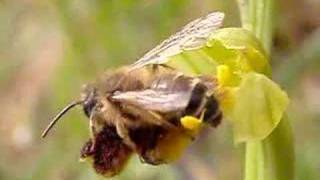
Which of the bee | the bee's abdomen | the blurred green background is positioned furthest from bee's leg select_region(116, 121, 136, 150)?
the blurred green background

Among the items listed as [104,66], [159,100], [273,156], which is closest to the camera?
[159,100]

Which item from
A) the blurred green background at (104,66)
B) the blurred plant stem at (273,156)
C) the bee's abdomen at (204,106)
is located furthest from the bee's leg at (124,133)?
the blurred green background at (104,66)

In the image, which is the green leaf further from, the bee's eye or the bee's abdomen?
the bee's eye

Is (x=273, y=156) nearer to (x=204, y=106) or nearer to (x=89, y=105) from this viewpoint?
(x=204, y=106)

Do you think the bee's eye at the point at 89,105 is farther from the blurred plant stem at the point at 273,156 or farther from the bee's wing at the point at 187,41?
the blurred plant stem at the point at 273,156

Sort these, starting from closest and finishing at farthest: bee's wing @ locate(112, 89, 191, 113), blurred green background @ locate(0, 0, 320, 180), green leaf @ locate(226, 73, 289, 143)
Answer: bee's wing @ locate(112, 89, 191, 113), green leaf @ locate(226, 73, 289, 143), blurred green background @ locate(0, 0, 320, 180)

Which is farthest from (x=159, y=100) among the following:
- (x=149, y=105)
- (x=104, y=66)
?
(x=104, y=66)
